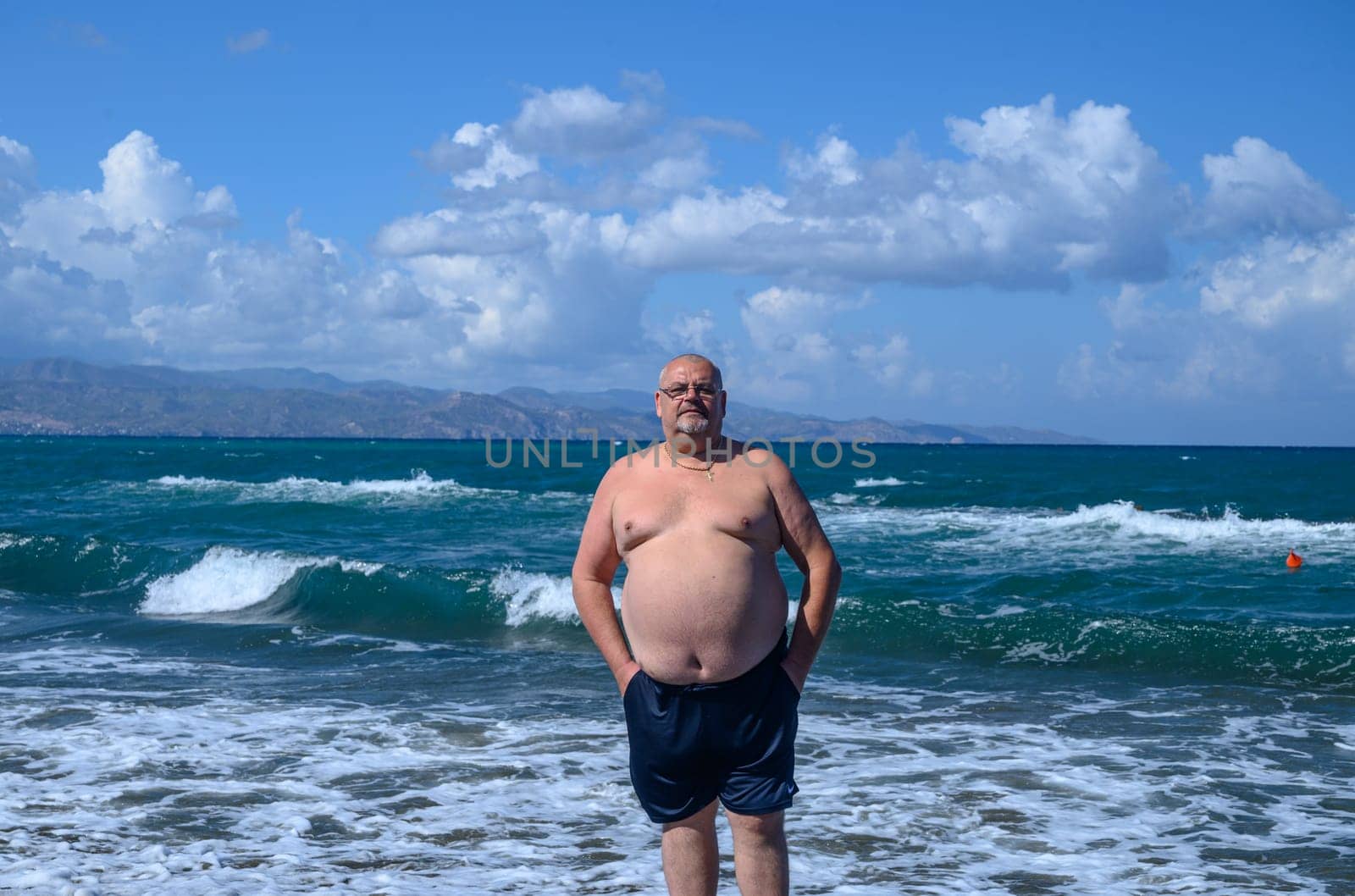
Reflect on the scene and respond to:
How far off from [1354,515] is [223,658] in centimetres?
3175

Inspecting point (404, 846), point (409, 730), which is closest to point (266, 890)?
point (404, 846)

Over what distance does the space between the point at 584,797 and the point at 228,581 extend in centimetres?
1245

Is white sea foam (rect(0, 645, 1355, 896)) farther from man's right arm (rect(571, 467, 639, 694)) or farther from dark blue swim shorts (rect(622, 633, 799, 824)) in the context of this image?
man's right arm (rect(571, 467, 639, 694))

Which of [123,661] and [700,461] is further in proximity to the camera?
[123,661]

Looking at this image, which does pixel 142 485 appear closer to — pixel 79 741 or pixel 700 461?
pixel 79 741

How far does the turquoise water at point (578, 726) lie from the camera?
224 inches

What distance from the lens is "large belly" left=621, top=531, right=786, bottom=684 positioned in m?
3.90

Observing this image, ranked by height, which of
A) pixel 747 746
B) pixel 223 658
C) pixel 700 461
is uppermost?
pixel 700 461

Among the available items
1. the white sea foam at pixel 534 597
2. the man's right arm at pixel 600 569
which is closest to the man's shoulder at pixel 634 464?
the man's right arm at pixel 600 569

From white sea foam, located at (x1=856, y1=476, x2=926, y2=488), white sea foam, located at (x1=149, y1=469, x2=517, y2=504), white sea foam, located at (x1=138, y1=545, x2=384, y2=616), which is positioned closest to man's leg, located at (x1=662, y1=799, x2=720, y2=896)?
white sea foam, located at (x1=138, y1=545, x2=384, y2=616)

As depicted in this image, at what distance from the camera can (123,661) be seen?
36.9ft

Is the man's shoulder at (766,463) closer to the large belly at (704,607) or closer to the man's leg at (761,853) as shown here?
the large belly at (704,607)

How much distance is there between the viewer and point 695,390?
395cm

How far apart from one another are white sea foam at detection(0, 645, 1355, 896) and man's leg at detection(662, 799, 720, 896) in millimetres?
1353
